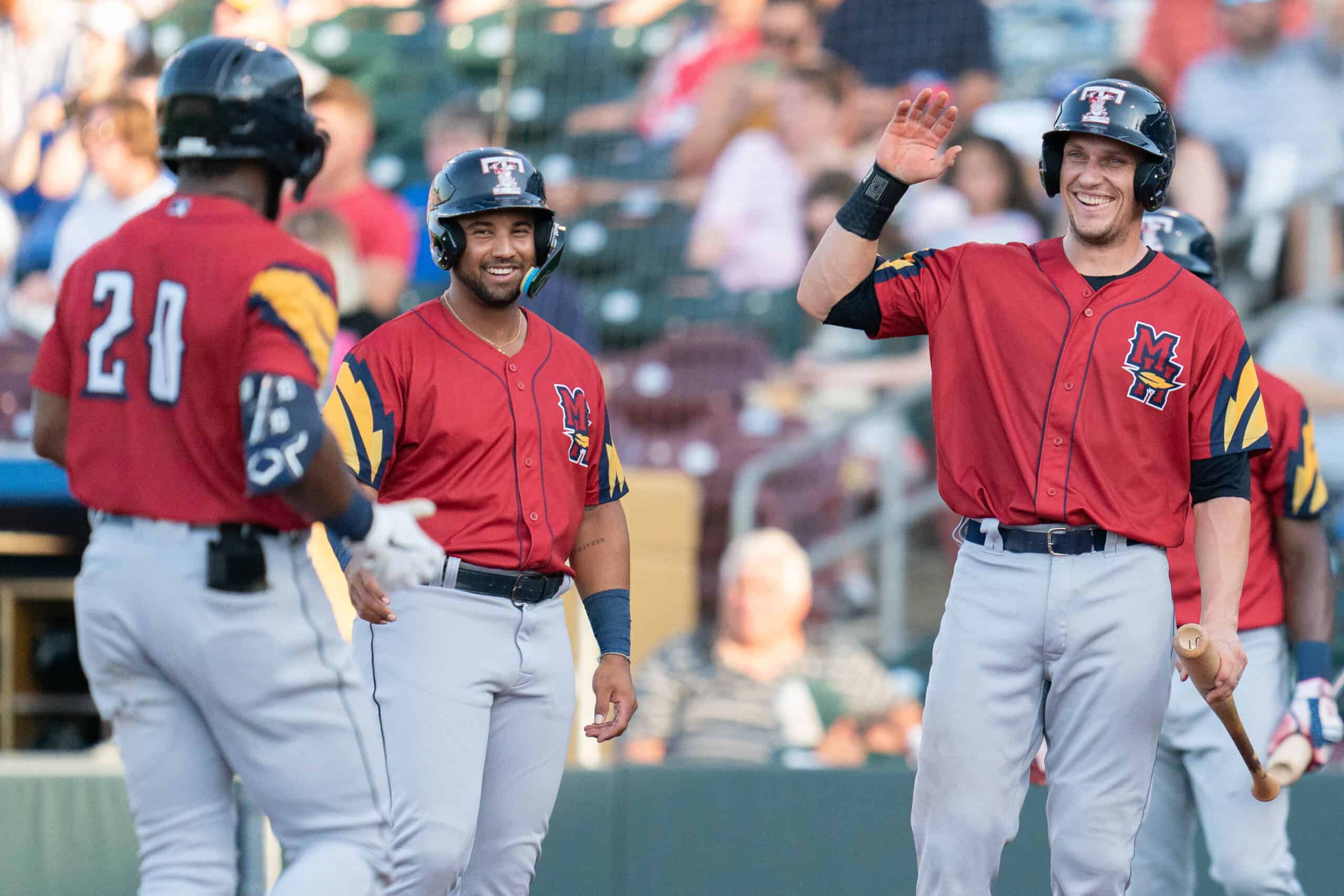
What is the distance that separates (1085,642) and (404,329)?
61.6 inches

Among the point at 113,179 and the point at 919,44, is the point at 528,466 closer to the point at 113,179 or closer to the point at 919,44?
the point at 113,179

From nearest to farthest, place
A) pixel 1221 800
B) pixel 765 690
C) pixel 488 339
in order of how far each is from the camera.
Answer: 1. pixel 488 339
2. pixel 1221 800
3. pixel 765 690

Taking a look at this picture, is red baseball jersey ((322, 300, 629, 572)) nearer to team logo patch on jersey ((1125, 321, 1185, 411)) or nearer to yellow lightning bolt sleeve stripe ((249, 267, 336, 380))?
yellow lightning bolt sleeve stripe ((249, 267, 336, 380))

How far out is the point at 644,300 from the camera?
9484 mm

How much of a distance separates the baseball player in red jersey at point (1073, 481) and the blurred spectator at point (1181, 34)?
17.7 ft

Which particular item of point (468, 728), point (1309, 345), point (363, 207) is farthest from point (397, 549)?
point (363, 207)

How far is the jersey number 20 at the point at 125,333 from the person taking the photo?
2.61 metres

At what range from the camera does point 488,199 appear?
344 centimetres

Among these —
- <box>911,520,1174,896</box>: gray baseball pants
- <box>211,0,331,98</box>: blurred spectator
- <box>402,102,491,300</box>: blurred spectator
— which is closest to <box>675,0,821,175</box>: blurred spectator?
<box>402,102,491,300</box>: blurred spectator

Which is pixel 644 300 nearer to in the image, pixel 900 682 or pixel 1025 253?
pixel 900 682

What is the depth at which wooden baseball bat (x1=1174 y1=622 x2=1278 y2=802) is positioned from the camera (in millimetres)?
3080

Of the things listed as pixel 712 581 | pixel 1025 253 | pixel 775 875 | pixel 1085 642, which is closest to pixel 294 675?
pixel 1085 642

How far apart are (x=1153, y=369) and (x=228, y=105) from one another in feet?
6.11

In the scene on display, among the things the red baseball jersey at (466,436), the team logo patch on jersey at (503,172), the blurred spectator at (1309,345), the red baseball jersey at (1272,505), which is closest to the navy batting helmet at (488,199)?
the team logo patch on jersey at (503,172)
